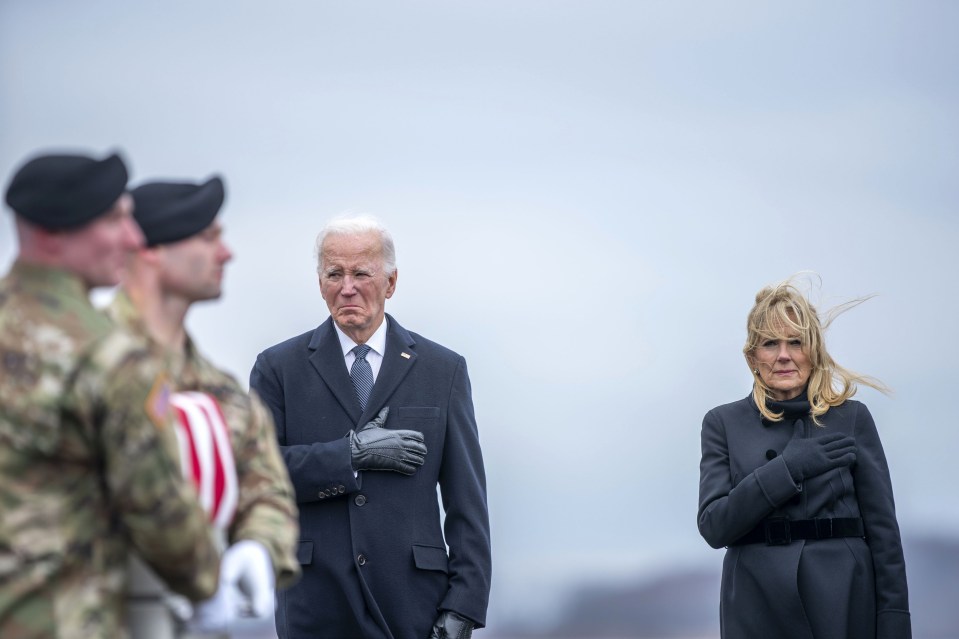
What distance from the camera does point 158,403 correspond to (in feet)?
6.11

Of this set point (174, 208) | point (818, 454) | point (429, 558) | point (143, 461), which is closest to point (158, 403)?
point (143, 461)

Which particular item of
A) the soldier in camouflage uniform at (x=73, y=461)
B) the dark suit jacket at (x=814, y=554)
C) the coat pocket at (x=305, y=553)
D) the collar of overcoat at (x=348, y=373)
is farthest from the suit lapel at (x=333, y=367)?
the soldier in camouflage uniform at (x=73, y=461)

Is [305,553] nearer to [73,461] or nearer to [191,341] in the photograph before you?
[191,341]

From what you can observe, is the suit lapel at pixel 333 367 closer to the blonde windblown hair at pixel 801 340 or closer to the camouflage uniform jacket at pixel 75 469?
the blonde windblown hair at pixel 801 340

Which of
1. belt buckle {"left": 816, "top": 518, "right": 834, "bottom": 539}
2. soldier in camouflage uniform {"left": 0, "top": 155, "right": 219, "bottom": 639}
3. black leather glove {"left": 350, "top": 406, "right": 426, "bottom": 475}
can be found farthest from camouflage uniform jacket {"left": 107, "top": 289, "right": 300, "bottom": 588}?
belt buckle {"left": 816, "top": 518, "right": 834, "bottom": 539}

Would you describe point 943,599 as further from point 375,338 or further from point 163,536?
point 163,536

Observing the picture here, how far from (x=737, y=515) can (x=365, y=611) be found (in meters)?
0.91

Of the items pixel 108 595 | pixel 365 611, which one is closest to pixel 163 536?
pixel 108 595

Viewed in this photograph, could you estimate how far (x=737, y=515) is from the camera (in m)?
3.47

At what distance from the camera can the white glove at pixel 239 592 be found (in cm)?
204

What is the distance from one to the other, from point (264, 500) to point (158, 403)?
42 cm

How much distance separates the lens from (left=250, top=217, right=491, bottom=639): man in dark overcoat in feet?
10.8

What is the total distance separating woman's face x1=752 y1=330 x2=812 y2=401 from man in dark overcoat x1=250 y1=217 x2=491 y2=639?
2.49ft

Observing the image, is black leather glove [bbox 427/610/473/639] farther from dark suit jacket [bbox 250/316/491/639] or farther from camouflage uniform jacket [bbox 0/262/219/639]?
camouflage uniform jacket [bbox 0/262/219/639]
